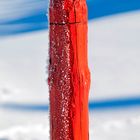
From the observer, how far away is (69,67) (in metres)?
1.58

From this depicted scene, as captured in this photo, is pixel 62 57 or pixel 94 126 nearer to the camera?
pixel 62 57

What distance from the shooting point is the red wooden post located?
5.13ft

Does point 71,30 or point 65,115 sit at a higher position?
point 71,30

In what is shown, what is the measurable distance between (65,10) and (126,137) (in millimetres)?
1677

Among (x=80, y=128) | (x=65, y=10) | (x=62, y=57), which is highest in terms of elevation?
(x=65, y=10)

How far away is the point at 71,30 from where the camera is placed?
156cm

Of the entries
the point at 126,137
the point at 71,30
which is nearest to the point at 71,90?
the point at 71,30

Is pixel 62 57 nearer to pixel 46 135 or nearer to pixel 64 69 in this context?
pixel 64 69

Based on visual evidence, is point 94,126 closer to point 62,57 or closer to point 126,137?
point 126,137

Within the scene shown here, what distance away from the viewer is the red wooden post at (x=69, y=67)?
5.13 feet

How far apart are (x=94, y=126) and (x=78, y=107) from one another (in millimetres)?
1637

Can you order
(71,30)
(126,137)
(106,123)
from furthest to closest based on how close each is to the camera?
(106,123) → (126,137) → (71,30)

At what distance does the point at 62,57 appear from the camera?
1570mm

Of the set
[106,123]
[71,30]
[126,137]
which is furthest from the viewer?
[106,123]
